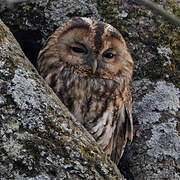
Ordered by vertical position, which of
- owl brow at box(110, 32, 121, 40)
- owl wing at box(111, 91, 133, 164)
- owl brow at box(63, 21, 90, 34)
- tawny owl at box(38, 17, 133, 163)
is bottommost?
owl wing at box(111, 91, 133, 164)

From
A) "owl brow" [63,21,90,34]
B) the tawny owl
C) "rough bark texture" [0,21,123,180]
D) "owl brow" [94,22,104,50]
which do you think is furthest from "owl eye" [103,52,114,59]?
"rough bark texture" [0,21,123,180]

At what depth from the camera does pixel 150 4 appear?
3.91ft

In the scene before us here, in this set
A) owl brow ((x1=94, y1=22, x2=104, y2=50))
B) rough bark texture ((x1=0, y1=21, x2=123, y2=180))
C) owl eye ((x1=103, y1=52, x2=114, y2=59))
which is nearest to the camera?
rough bark texture ((x1=0, y1=21, x2=123, y2=180))

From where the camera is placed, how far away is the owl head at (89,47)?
2088mm

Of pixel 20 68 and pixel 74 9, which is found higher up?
pixel 20 68

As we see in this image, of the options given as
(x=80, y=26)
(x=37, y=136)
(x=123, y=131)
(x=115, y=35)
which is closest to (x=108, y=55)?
(x=115, y=35)

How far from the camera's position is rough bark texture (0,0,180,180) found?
214 cm

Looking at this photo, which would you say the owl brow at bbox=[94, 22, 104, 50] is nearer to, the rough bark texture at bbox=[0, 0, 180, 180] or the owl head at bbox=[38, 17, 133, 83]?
the owl head at bbox=[38, 17, 133, 83]

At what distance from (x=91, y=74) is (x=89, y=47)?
178 millimetres

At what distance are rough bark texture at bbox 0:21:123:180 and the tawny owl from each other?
2.32 feet

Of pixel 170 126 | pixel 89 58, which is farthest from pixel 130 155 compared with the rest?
pixel 89 58

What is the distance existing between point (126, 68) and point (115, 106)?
0.29 metres

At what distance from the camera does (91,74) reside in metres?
2.16

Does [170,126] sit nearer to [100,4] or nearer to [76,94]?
[76,94]
